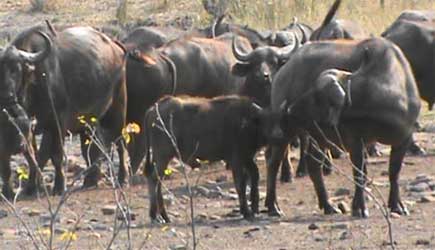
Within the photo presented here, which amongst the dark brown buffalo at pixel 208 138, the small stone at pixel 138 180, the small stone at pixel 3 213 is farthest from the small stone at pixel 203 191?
the small stone at pixel 3 213

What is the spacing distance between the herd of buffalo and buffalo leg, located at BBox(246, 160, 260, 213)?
0.02m

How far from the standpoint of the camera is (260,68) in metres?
18.9

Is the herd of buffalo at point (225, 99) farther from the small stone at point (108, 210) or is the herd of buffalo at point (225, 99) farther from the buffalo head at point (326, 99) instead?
the small stone at point (108, 210)

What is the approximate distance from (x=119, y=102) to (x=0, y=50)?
6.72 feet

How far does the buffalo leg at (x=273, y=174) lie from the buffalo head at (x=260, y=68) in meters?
2.03

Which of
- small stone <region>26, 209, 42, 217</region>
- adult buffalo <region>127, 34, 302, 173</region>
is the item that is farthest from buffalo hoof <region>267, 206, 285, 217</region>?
adult buffalo <region>127, 34, 302, 173</region>

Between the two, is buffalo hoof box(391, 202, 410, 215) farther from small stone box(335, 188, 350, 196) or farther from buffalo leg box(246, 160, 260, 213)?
small stone box(335, 188, 350, 196)

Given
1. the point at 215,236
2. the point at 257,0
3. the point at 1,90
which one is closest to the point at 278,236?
the point at 215,236

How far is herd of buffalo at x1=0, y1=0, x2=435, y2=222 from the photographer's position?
15.7 meters

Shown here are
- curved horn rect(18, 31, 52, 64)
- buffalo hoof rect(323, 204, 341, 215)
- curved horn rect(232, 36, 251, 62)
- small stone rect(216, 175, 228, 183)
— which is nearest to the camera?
buffalo hoof rect(323, 204, 341, 215)

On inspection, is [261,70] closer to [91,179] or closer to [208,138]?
[91,179]

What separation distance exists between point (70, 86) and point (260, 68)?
2.14 metres

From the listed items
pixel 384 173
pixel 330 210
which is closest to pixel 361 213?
pixel 330 210

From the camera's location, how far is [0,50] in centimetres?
1816
